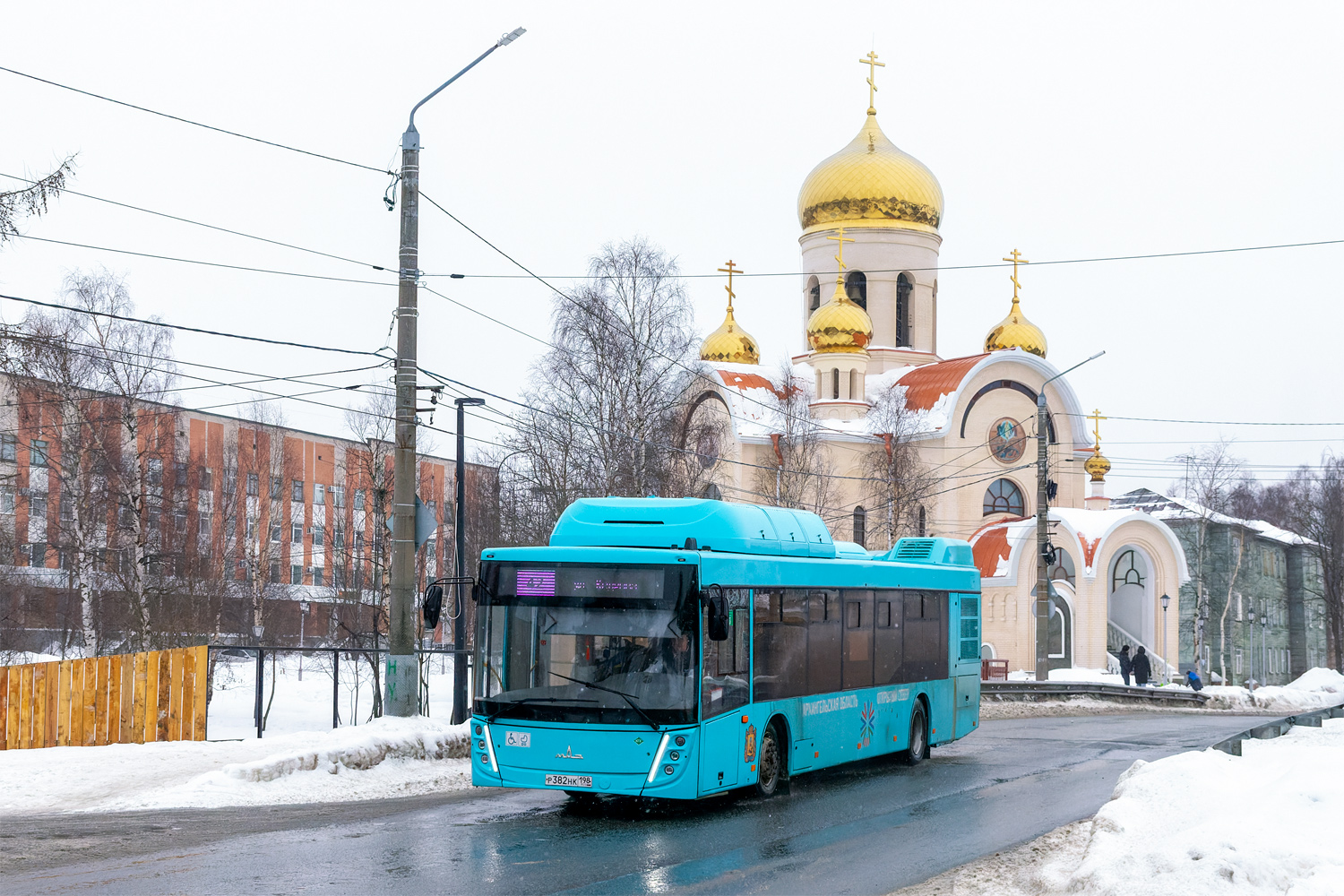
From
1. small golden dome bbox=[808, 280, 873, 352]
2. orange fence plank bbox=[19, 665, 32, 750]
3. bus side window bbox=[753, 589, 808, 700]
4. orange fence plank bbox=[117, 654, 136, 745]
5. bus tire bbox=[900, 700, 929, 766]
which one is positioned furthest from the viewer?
small golden dome bbox=[808, 280, 873, 352]

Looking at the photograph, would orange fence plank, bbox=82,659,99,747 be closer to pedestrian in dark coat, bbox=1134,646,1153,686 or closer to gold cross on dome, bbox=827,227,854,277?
pedestrian in dark coat, bbox=1134,646,1153,686

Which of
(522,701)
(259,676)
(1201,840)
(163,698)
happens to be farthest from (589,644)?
(259,676)

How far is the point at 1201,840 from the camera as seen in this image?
8.38 metres

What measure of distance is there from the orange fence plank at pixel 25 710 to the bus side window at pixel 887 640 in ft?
36.9

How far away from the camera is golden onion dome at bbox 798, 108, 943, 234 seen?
184 feet

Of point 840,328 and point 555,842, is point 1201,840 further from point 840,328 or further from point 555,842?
point 840,328

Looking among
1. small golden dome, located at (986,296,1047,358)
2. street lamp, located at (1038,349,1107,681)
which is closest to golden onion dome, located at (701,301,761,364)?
small golden dome, located at (986,296,1047,358)

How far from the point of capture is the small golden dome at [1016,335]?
58.0 meters

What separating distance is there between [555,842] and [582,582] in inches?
93.7

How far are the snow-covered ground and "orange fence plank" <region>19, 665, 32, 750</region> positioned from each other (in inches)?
553

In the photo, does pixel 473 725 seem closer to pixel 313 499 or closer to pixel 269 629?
pixel 269 629

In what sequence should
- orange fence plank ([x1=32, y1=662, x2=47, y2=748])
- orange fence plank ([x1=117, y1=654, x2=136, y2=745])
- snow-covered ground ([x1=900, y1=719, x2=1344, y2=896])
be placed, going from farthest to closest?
orange fence plank ([x1=32, y1=662, x2=47, y2=748]) → orange fence plank ([x1=117, y1=654, x2=136, y2=745]) → snow-covered ground ([x1=900, y1=719, x2=1344, y2=896])

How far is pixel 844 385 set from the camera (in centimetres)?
5228

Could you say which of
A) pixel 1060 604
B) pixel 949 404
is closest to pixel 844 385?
pixel 949 404
